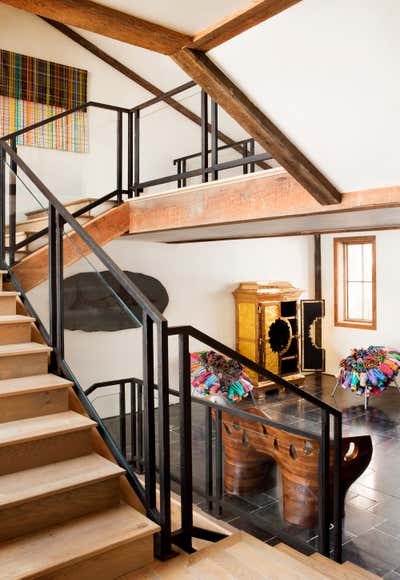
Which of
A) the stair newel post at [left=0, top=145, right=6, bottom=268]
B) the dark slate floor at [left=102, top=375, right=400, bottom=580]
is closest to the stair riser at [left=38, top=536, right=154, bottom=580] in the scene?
the dark slate floor at [left=102, top=375, right=400, bottom=580]

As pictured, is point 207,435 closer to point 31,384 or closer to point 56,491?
point 31,384

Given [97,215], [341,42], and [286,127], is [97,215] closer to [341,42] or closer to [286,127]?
[286,127]

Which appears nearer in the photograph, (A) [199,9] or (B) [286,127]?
(A) [199,9]

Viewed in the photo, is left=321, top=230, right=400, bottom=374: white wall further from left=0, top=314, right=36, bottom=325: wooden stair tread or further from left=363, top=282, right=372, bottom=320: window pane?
left=0, top=314, right=36, bottom=325: wooden stair tread

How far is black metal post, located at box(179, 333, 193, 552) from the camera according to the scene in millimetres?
2234

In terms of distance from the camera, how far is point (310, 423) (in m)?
6.39

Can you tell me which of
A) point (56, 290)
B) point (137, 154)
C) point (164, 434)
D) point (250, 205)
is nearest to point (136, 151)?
point (137, 154)

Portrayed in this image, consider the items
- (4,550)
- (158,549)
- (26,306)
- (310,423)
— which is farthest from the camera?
(310,423)

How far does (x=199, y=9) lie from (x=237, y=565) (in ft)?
6.76

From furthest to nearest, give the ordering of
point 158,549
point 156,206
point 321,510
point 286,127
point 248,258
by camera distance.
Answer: point 248,258
point 156,206
point 321,510
point 286,127
point 158,549

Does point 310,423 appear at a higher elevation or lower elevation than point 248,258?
lower

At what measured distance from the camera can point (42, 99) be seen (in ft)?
21.3

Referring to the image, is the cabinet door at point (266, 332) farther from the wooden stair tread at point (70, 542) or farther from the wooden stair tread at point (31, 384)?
the wooden stair tread at point (70, 542)

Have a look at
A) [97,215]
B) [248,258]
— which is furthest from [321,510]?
[248,258]
